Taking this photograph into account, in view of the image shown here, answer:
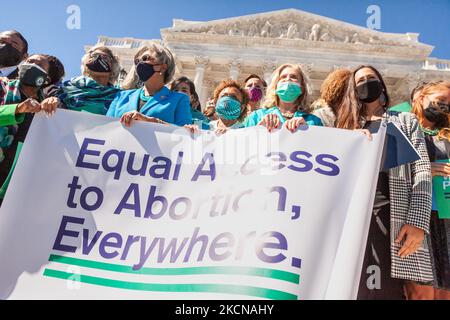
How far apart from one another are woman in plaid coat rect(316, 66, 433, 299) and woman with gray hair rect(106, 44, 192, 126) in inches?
64.5

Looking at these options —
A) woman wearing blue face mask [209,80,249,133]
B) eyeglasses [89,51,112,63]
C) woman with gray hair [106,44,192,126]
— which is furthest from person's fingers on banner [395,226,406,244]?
eyeglasses [89,51,112,63]

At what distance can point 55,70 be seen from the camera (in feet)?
15.0

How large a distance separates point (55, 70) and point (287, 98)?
8.53 ft

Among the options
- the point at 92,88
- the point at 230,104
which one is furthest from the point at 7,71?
the point at 230,104

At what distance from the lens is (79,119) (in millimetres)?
3650

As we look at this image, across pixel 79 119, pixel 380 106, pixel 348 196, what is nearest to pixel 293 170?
pixel 348 196

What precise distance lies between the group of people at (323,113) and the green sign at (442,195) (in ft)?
0.19

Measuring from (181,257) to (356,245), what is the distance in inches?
48.9

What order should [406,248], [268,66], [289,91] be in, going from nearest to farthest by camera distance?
[406,248], [289,91], [268,66]

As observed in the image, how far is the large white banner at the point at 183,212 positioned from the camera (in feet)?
9.32

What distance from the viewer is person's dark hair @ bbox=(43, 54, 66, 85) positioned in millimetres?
4523

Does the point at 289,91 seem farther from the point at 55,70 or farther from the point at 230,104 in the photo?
the point at 55,70

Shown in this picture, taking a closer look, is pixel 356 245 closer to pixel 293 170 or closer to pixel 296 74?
pixel 293 170

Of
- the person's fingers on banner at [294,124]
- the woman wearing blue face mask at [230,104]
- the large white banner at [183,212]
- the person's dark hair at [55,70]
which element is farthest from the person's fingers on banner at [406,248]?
the person's dark hair at [55,70]
